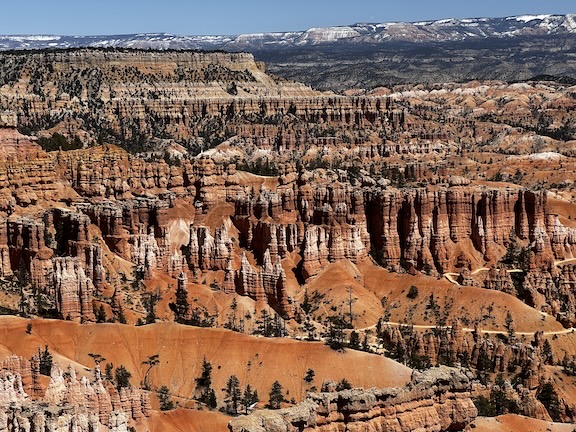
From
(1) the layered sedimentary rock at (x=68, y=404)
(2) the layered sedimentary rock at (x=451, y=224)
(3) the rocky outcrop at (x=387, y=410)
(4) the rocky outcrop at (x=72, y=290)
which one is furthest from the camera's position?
(2) the layered sedimentary rock at (x=451, y=224)

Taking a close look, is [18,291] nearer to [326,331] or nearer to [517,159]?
[326,331]

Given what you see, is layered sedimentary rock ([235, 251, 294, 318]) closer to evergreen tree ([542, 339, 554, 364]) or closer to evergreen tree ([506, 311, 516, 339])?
evergreen tree ([506, 311, 516, 339])

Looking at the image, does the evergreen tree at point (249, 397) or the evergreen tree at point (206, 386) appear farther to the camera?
the evergreen tree at point (206, 386)

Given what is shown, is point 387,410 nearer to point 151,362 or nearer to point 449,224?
point 151,362

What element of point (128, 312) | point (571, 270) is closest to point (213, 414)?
point (128, 312)

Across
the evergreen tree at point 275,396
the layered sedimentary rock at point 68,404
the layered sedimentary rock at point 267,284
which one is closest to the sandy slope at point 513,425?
the evergreen tree at point 275,396

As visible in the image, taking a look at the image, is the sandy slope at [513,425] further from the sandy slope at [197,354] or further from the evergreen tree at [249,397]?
the evergreen tree at [249,397]

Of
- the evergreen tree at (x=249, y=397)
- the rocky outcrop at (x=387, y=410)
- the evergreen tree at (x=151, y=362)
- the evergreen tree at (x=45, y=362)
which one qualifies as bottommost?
the evergreen tree at (x=249, y=397)
